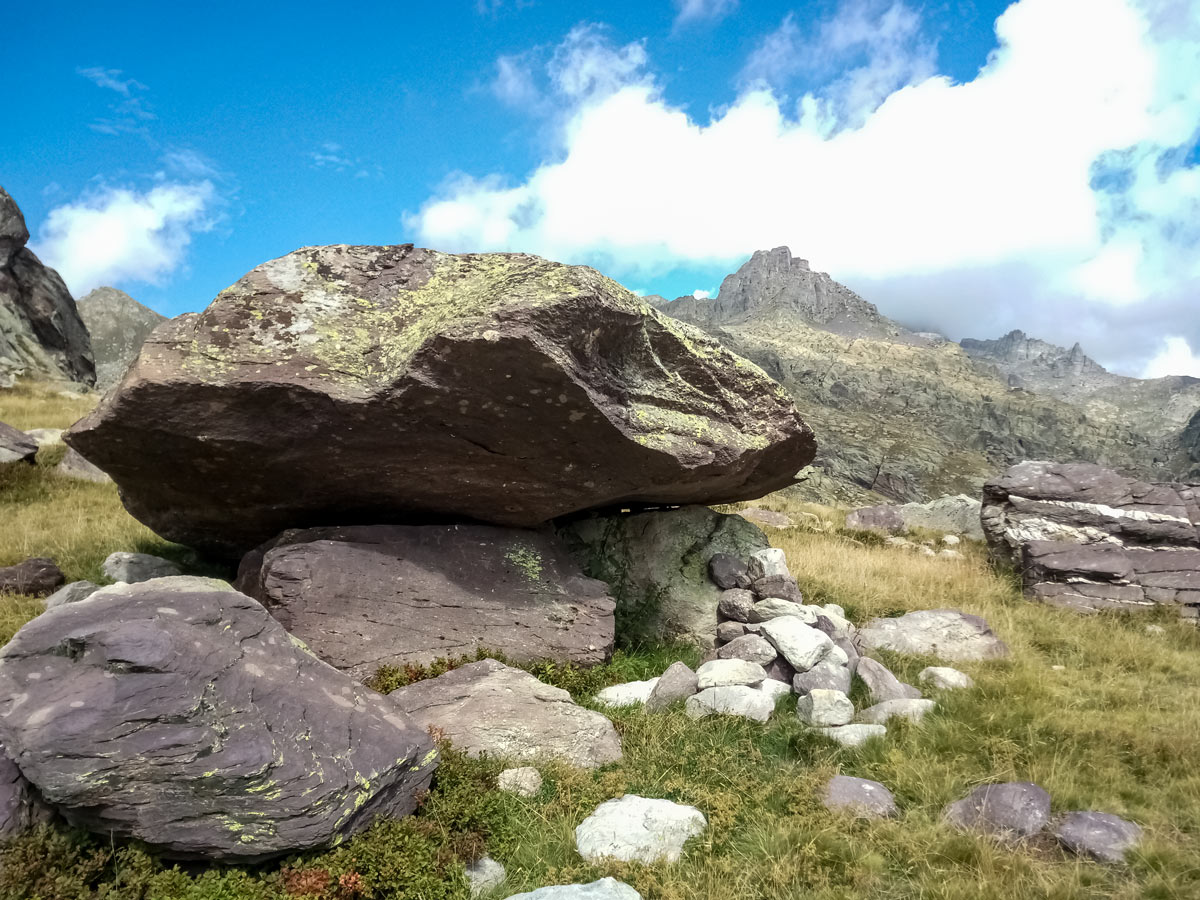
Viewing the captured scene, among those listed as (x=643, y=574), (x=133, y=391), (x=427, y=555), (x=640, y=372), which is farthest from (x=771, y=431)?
(x=133, y=391)

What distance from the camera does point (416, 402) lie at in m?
7.39

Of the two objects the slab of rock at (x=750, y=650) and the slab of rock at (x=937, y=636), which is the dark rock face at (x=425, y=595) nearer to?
the slab of rock at (x=750, y=650)

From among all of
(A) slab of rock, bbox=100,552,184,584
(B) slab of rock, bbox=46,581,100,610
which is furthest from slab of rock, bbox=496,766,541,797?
(A) slab of rock, bbox=100,552,184,584

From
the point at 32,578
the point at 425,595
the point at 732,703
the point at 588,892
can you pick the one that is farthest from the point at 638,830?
the point at 32,578

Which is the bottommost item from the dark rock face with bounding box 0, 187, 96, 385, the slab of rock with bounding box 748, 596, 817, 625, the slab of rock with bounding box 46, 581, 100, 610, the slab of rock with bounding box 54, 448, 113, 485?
the slab of rock with bounding box 748, 596, 817, 625

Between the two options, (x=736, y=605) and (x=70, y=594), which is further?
(x=736, y=605)

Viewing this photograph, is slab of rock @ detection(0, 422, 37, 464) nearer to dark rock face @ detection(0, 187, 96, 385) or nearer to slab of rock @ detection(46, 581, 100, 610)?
slab of rock @ detection(46, 581, 100, 610)

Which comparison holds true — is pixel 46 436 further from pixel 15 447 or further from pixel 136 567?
pixel 136 567

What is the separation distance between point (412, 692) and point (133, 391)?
403cm

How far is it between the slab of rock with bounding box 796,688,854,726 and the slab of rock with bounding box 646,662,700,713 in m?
1.14

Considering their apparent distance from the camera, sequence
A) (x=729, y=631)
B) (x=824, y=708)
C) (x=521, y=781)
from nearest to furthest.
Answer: (x=521, y=781), (x=824, y=708), (x=729, y=631)

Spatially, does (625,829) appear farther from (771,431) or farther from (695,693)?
(771,431)

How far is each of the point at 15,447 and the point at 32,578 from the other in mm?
7674

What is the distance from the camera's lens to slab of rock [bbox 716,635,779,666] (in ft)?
27.6
